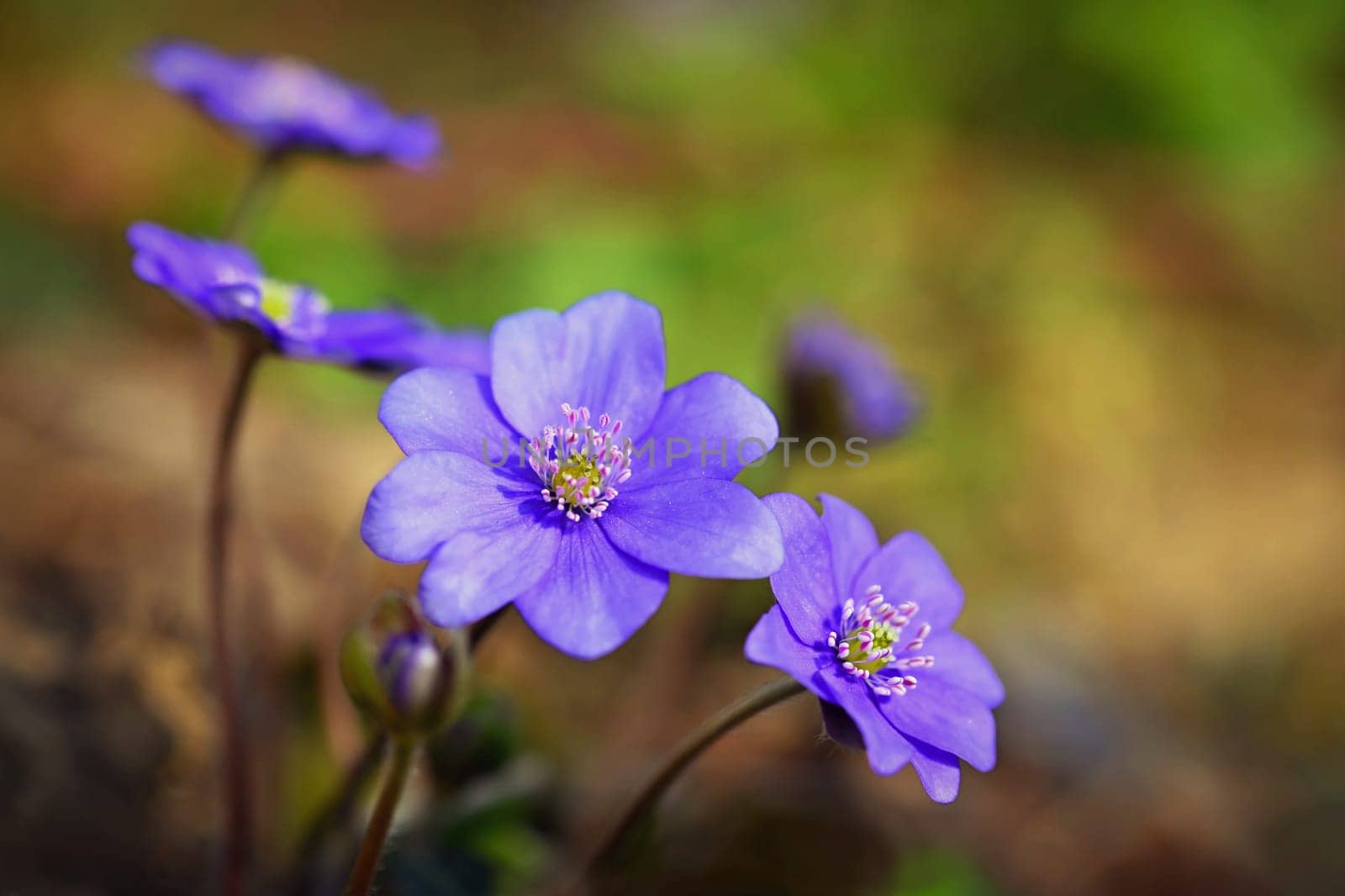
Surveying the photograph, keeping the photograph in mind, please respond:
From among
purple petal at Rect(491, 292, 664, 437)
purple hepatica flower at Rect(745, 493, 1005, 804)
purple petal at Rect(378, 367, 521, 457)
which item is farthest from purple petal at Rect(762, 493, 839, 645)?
purple petal at Rect(378, 367, 521, 457)

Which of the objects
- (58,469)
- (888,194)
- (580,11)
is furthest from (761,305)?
(580,11)

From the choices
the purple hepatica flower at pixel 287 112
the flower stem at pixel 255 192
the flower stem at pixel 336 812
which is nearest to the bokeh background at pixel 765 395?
the flower stem at pixel 336 812

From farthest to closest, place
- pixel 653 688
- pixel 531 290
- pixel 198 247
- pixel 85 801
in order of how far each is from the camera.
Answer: pixel 531 290, pixel 653 688, pixel 85 801, pixel 198 247

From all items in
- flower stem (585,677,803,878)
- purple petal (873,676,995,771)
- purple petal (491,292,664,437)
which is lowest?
A: flower stem (585,677,803,878)

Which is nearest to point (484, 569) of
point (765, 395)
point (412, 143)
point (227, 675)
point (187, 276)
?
point (187, 276)

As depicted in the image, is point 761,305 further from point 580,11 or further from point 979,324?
point 580,11

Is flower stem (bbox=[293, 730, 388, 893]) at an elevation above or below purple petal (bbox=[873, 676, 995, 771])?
below

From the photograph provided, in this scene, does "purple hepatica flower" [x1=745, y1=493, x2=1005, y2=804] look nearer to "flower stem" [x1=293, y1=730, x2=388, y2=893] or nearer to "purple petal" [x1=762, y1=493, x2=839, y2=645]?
"purple petal" [x1=762, y1=493, x2=839, y2=645]
